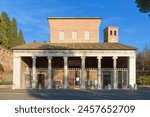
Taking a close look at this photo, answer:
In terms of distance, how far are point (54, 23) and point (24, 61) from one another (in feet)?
28.3

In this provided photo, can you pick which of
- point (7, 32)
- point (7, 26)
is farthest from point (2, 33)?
point (7, 26)

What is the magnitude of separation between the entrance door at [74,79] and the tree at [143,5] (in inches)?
939

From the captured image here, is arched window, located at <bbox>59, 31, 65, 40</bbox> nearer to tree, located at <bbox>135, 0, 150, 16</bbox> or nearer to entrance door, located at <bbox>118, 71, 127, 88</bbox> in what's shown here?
entrance door, located at <bbox>118, 71, 127, 88</bbox>

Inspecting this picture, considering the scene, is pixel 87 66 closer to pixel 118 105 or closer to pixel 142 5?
pixel 142 5

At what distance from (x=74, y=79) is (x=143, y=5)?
2478 cm

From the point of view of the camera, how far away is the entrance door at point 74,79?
140ft

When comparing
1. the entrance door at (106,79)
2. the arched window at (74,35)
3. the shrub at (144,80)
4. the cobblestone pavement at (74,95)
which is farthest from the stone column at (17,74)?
the shrub at (144,80)

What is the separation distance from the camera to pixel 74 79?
140ft

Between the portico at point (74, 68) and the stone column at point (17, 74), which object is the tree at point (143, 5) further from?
the stone column at point (17, 74)

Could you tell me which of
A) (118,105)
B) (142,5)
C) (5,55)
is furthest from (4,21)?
(118,105)

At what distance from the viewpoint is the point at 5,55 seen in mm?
62031

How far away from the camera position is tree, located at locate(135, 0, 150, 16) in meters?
18.9

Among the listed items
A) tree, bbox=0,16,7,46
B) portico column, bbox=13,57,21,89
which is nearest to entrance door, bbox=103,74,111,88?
portico column, bbox=13,57,21,89

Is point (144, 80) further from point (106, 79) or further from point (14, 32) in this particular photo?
point (14, 32)
